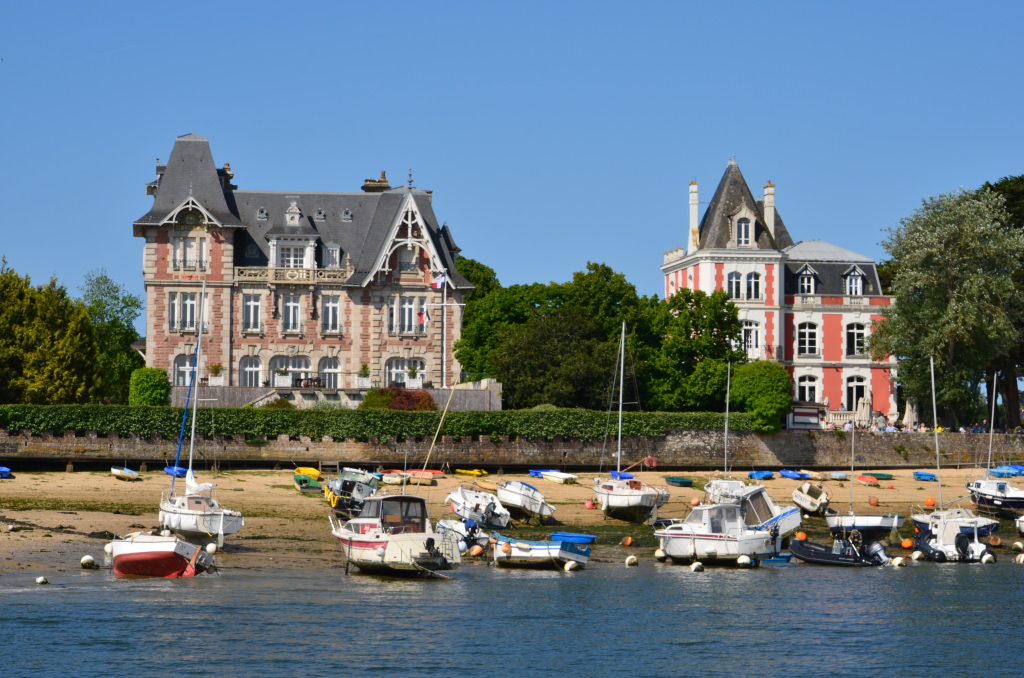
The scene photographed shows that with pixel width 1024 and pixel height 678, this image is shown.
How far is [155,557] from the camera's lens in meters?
41.2

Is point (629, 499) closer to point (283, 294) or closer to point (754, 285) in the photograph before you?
point (283, 294)

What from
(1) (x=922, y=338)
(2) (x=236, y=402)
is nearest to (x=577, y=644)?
(2) (x=236, y=402)

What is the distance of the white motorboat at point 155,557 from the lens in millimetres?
41062

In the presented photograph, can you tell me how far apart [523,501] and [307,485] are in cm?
1145

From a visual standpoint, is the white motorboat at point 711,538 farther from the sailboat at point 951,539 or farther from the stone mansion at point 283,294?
the stone mansion at point 283,294

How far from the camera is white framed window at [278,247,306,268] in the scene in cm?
8456

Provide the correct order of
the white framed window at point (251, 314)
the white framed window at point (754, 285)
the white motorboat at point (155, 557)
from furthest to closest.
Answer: the white framed window at point (754, 285) < the white framed window at point (251, 314) < the white motorboat at point (155, 557)

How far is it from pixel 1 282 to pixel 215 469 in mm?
19948

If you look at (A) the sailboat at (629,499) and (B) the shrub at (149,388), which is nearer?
(A) the sailboat at (629,499)

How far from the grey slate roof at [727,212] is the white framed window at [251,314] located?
30669 mm

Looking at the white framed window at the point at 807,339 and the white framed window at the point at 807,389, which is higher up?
the white framed window at the point at 807,339

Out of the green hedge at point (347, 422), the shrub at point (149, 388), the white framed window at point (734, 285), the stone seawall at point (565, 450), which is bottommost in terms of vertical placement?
the stone seawall at point (565, 450)

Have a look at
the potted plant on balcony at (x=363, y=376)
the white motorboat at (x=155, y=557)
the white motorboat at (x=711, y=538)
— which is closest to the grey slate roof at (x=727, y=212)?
the potted plant on balcony at (x=363, y=376)

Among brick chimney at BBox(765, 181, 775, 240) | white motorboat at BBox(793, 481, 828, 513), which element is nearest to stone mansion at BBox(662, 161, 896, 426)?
brick chimney at BBox(765, 181, 775, 240)
